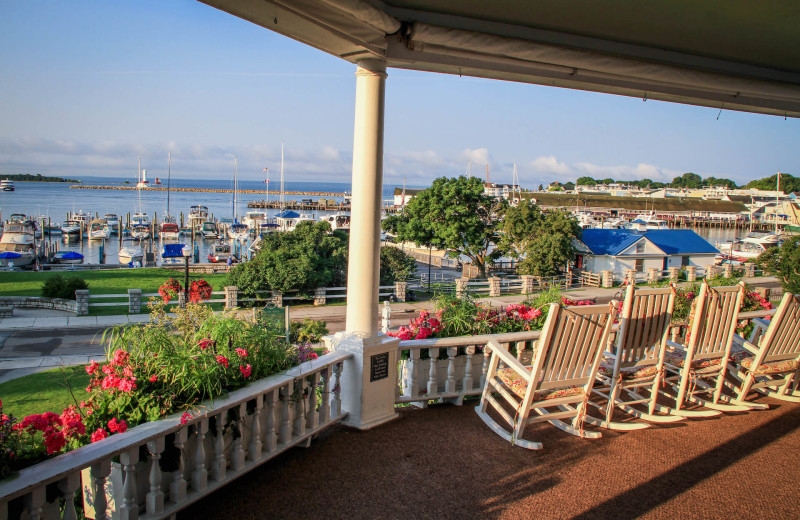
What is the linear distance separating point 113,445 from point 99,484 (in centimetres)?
14

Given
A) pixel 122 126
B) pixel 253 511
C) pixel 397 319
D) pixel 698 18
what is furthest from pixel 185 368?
pixel 122 126

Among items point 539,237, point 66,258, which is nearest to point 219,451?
point 539,237

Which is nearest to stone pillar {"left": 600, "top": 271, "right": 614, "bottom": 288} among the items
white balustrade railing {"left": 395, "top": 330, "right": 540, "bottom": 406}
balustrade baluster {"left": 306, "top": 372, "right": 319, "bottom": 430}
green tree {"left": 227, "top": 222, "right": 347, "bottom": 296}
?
green tree {"left": 227, "top": 222, "right": 347, "bottom": 296}

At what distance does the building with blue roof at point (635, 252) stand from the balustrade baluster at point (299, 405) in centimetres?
3220

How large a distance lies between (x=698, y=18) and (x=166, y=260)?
148 ft

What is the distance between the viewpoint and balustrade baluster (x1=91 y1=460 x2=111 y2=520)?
2023 millimetres

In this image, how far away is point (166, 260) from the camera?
43.5 metres

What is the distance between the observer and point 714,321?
3896 mm

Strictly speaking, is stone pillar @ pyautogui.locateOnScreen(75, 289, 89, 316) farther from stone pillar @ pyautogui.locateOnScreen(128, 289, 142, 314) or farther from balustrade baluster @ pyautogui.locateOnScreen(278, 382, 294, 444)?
balustrade baluster @ pyautogui.locateOnScreen(278, 382, 294, 444)

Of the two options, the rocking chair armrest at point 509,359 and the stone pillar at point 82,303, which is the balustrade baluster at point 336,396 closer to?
the rocking chair armrest at point 509,359

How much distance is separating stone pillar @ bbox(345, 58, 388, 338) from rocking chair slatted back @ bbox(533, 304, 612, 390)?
117cm

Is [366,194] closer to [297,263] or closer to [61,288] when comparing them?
[297,263]

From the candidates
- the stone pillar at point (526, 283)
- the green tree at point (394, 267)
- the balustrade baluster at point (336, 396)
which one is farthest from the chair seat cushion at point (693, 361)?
the stone pillar at point (526, 283)

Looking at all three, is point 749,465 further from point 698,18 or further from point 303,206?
point 303,206
